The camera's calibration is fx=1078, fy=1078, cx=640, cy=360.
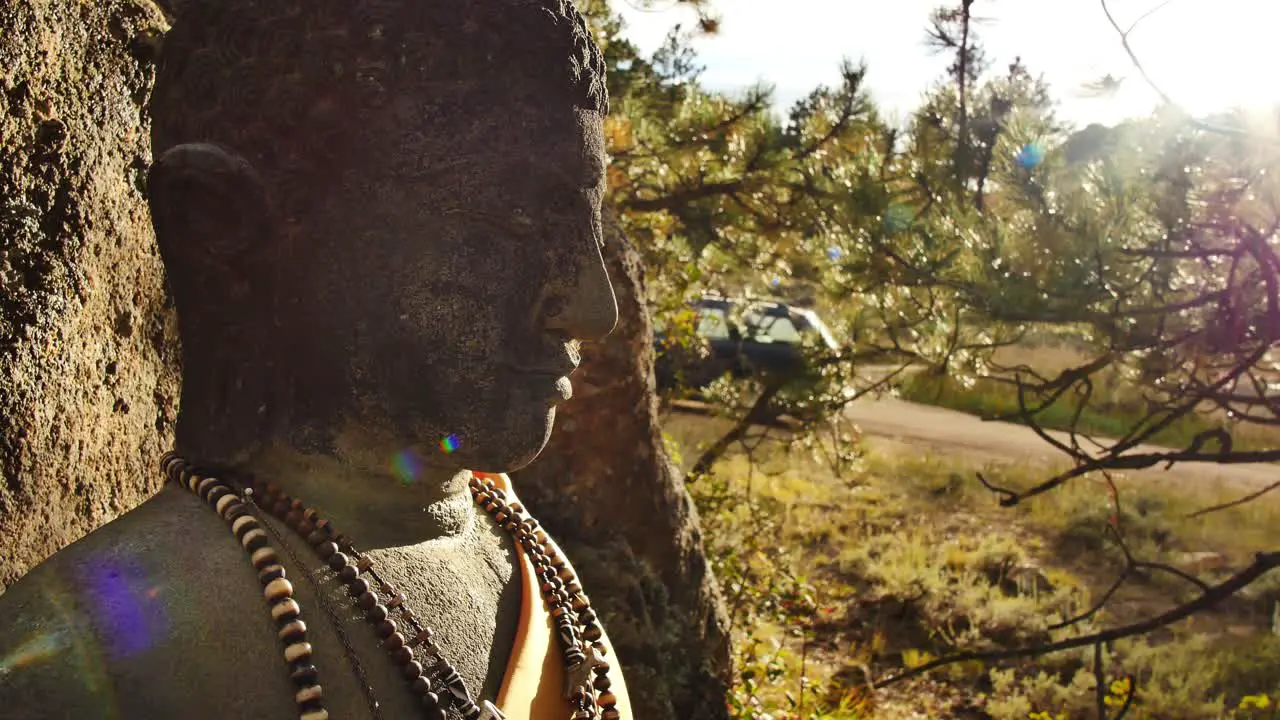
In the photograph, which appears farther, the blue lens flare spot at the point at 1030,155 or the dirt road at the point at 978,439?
the dirt road at the point at 978,439

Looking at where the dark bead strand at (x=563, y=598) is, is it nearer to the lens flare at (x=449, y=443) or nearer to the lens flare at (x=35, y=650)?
the lens flare at (x=449, y=443)

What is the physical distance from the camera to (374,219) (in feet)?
4.49

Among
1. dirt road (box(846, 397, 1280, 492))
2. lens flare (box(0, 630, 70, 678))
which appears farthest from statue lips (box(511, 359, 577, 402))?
dirt road (box(846, 397, 1280, 492))

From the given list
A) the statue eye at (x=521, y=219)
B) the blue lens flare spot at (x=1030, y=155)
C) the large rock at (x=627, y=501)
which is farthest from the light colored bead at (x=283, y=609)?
the blue lens flare spot at (x=1030, y=155)

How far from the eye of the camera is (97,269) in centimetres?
171

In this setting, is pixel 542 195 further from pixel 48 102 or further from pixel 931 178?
pixel 931 178

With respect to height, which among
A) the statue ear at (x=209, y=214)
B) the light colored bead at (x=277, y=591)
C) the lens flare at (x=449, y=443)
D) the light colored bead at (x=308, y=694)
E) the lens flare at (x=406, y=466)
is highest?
the statue ear at (x=209, y=214)

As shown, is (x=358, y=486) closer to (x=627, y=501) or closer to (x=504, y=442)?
(x=504, y=442)

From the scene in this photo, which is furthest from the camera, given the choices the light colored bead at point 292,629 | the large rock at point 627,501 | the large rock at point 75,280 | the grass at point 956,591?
the grass at point 956,591

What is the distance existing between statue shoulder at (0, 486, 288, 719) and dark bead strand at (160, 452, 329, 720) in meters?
0.02

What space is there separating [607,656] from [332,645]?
0.55 metres

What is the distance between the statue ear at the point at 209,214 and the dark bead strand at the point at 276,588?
0.86 ft

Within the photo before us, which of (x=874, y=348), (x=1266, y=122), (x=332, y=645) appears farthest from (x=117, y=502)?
(x=874, y=348)

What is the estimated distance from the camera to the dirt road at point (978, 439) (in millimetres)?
9703
